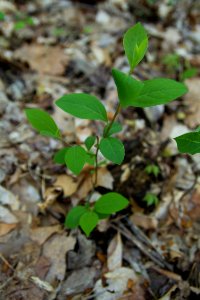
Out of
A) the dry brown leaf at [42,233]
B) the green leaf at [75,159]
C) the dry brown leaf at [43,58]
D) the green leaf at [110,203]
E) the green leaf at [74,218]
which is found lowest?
the dry brown leaf at [42,233]

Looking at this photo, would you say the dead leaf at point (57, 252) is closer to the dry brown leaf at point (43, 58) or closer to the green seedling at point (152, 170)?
the green seedling at point (152, 170)

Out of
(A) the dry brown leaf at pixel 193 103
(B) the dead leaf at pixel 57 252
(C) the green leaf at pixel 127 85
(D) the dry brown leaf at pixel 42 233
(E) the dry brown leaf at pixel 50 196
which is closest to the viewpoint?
(C) the green leaf at pixel 127 85


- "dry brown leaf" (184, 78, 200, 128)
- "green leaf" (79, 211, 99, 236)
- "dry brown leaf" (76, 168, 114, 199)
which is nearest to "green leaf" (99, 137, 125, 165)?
"green leaf" (79, 211, 99, 236)

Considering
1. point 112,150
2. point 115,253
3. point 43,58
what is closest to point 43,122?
point 112,150

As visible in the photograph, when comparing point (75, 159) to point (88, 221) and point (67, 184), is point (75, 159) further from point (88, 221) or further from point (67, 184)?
point (67, 184)

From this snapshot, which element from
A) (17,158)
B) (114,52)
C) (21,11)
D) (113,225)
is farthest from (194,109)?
(21,11)

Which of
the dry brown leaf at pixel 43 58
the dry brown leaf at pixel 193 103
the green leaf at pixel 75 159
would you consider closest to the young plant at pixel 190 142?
the green leaf at pixel 75 159

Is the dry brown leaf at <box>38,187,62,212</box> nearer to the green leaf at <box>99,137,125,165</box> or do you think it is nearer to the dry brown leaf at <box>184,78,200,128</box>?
the green leaf at <box>99,137,125,165</box>
